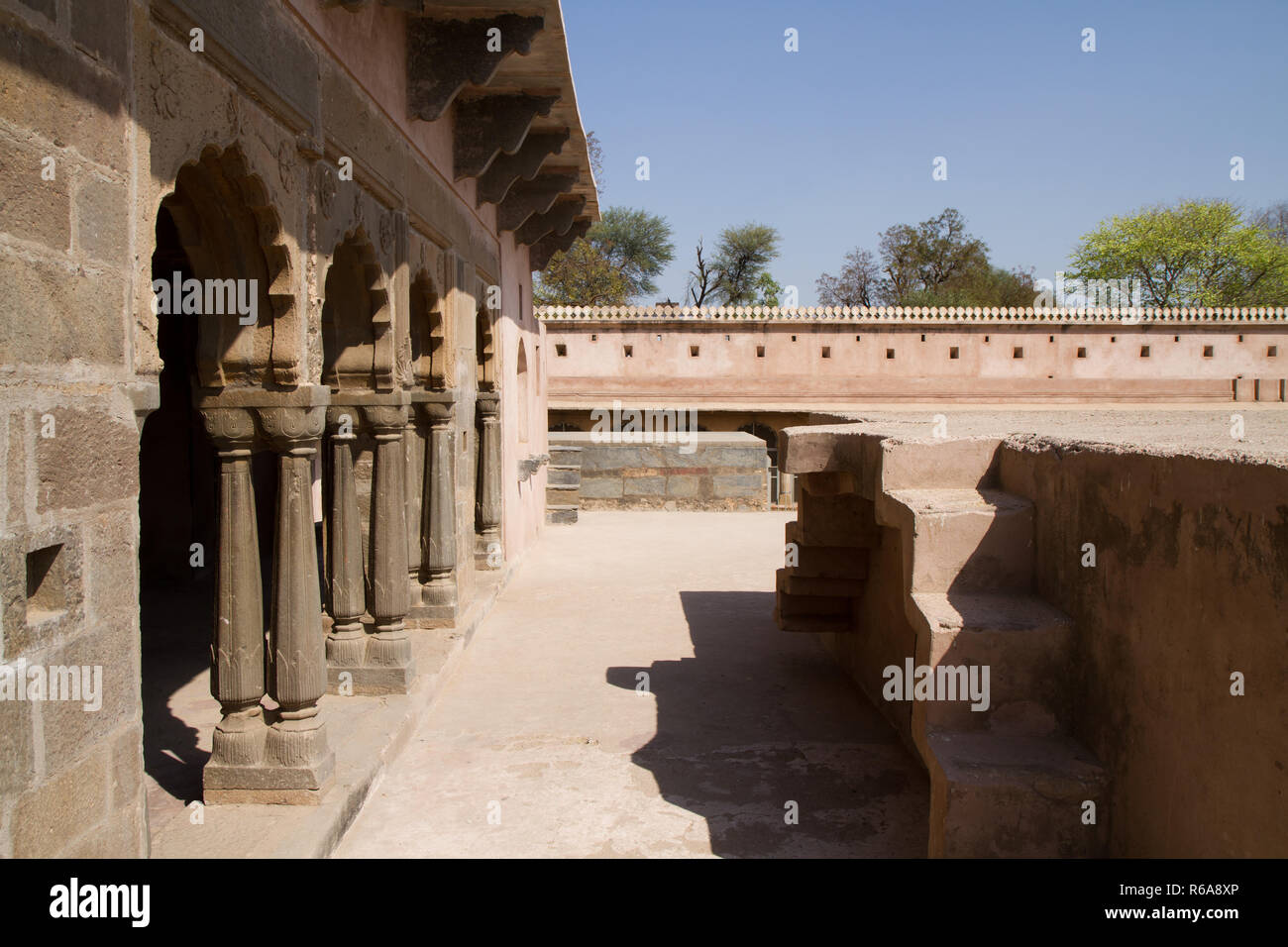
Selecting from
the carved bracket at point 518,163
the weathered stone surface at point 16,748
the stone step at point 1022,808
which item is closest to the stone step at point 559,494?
the carved bracket at point 518,163

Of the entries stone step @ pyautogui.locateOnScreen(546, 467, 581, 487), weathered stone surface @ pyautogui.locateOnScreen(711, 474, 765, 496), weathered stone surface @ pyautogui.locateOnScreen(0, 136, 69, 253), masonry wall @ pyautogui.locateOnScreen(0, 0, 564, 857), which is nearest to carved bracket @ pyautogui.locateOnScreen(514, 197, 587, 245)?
stone step @ pyautogui.locateOnScreen(546, 467, 581, 487)

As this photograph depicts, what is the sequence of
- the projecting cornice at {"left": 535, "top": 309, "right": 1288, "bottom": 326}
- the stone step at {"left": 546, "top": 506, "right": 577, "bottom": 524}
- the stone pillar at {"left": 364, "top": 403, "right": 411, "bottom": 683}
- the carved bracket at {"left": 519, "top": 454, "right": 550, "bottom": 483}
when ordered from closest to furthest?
the stone pillar at {"left": 364, "top": 403, "right": 411, "bottom": 683} < the carved bracket at {"left": 519, "top": 454, "right": 550, "bottom": 483} < the stone step at {"left": 546, "top": 506, "right": 577, "bottom": 524} < the projecting cornice at {"left": 535, "top": 309, "right": 1288, "bottom": 326}

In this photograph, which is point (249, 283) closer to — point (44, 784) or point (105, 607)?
point (105, 607)

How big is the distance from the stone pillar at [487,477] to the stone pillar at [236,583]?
585 centimetres

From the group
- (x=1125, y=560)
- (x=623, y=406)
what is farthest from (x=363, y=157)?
(x=623, y=406)

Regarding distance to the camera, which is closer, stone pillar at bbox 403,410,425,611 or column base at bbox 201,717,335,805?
column base at bbox 201,717,335,805

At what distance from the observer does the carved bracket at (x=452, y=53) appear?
642 cm

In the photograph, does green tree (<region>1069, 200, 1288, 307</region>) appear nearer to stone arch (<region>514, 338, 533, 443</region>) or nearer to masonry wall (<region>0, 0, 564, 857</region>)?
stone arch (<region>514, 338, 533, 443</region>)

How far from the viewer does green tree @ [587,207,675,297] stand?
150ft

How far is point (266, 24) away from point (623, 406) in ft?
64.6

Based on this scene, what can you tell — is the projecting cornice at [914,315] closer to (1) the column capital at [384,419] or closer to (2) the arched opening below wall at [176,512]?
(2) the arched opening below wall at [176,512]

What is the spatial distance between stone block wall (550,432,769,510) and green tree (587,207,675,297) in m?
29.7

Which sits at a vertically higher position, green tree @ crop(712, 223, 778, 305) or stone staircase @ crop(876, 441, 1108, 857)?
green tree @ crop(712, 223, 778, 305)

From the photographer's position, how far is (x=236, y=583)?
423 cm
